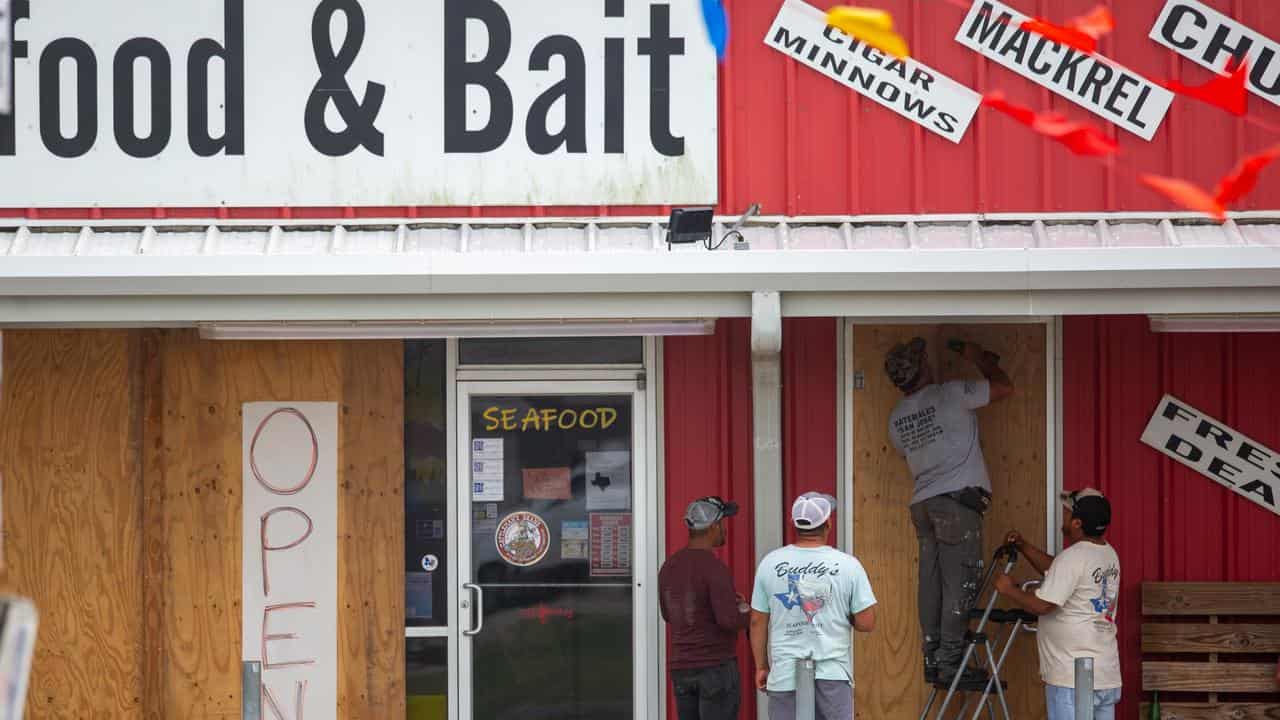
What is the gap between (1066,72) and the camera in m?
8.23

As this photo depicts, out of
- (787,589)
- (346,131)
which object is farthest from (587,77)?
(787,589)

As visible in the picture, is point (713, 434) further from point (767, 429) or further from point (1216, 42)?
point (1216, 42)

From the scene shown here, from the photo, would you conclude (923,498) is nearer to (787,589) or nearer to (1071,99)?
(787,589)

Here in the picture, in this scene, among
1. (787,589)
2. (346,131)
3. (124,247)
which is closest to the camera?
(787,589)

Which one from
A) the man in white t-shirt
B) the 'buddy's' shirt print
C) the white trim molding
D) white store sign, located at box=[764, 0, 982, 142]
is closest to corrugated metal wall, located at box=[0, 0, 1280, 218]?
white store sign, located at box=[764, 0, 982, 142]

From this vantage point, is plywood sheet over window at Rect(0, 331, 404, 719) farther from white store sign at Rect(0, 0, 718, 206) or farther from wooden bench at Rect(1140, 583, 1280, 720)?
wooden bench at Rect(1140, 583, 1280, 720)

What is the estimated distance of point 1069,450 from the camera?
320 inches

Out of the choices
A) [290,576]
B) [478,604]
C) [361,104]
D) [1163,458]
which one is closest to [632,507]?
[478,604]

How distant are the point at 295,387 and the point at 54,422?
1395 mm

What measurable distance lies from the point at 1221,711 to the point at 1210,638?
1.30ft

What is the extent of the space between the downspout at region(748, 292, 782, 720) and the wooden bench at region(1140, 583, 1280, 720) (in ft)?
8.01

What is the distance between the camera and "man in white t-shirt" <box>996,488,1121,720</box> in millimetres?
7109

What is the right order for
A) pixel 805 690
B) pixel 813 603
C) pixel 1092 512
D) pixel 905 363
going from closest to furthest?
pixel 805 690, pixel 813 603, pixel 1092 512, pixel 905 363

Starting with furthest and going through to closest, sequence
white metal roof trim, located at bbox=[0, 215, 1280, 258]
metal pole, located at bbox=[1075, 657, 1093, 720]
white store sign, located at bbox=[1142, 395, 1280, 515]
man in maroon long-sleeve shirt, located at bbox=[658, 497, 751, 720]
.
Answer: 1. white store sign, located at bbox=[1142, 395, 1280, 515]
2. white metal roof trim, located at bbox=[0, 215, 1280, 258]
3. man in maroon long-sleeve shirt, located at bbox=[658, 497, 751, 720]
4. metal pole, located at bbox=[1075, 657, 1093, 720]
